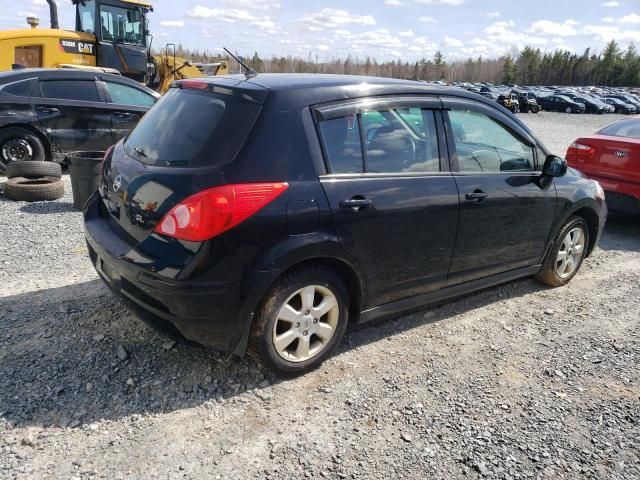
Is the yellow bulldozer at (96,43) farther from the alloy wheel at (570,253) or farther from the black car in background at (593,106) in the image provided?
the black car in background at (593,106)

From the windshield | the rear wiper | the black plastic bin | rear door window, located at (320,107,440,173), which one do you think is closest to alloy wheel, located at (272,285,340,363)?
rear door window, located at (320,107,440,173)

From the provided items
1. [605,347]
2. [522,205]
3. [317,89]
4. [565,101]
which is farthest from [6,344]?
[565,101]

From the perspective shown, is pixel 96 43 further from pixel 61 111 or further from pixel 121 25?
pixel 61 111

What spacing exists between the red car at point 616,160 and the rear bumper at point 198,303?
222 inches

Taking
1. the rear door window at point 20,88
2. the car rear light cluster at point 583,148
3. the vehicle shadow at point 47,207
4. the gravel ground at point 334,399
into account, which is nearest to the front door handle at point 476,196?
the gravel ground at point 334,399

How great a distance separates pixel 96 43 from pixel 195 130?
11391mm

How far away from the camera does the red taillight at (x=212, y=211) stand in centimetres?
265

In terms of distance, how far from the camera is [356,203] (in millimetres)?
3088

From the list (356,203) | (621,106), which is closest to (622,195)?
(356,203)

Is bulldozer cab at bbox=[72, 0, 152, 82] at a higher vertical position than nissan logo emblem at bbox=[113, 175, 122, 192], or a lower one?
higher

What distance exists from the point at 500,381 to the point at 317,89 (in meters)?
2.19

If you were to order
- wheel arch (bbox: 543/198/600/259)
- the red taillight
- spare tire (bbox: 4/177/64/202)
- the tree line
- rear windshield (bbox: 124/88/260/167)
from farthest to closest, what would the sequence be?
the tree line → spare tire (bbox: 4/177/64/202) → wheel arch (bbox: 543/198/600/259) → rear windshield (bbox: 124/88/260/167) → the red taillight

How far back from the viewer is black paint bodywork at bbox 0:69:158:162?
783cm

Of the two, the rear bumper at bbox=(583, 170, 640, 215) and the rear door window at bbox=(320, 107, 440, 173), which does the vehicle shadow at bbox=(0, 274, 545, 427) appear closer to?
the rear door window at bbox=(320, 107, 440, 173)
